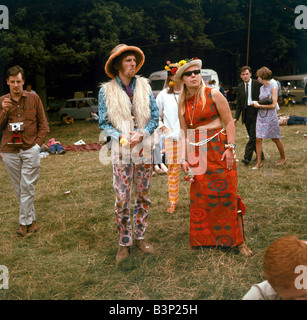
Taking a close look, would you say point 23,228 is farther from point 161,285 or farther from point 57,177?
point 57,177

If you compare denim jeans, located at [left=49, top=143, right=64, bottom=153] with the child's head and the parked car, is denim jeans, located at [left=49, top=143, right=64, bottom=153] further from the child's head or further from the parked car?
the parked car

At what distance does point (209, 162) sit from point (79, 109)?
19612mm

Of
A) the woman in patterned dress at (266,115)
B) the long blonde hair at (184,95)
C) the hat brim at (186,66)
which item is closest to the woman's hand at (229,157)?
the long blonde hair at (184,95)

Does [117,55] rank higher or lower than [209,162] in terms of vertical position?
higher

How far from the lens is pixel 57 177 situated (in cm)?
741

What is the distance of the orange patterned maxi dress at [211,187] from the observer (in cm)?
350

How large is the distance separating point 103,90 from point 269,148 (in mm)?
6669

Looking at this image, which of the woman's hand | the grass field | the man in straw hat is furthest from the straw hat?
the grass field

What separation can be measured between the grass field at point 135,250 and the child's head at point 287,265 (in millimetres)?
1144

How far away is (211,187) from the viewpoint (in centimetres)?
355

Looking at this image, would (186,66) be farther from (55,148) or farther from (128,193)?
(55,148)

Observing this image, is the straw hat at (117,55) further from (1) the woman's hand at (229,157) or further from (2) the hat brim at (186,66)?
Result: (1) the woman's hand at (229,157)

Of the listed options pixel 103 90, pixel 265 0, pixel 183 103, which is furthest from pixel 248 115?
Result: pixel 265 0

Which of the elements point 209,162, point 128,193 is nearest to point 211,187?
point 209,162
